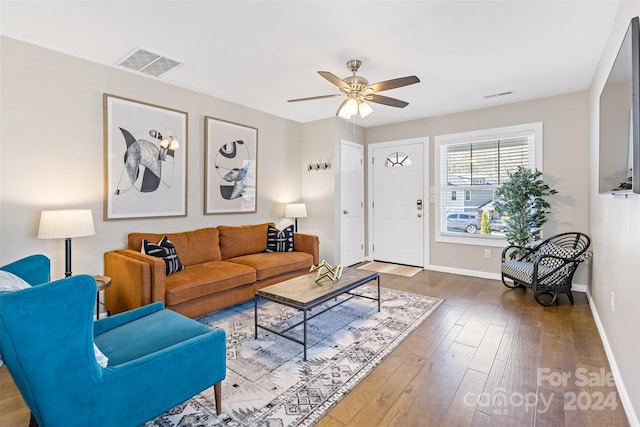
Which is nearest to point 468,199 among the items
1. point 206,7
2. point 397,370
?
point 397,370

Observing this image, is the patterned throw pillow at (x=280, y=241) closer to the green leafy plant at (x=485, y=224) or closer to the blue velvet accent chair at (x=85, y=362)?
the blue velvet accent chair at (x=85, y=362)

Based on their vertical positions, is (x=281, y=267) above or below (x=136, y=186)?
below

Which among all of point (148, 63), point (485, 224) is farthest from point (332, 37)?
point (485, 224)

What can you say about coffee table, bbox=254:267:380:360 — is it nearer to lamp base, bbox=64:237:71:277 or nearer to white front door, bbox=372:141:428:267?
lamp base, bbox=64:237:71:277

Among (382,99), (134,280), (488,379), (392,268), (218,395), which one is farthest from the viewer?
(392,268)

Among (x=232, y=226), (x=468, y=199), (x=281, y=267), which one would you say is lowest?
(x=281, y=267)

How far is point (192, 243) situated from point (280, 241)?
1.19m

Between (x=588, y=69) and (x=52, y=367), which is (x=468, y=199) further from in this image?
(x=52, y=367)

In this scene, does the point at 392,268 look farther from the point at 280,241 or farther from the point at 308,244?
the point at 280,241

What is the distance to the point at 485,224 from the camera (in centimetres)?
471

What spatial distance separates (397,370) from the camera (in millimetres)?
Answer: 2219

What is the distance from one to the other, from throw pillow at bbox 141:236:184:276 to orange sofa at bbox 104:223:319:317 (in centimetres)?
7

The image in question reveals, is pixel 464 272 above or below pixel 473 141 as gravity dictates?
below

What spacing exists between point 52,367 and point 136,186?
2522 mm
